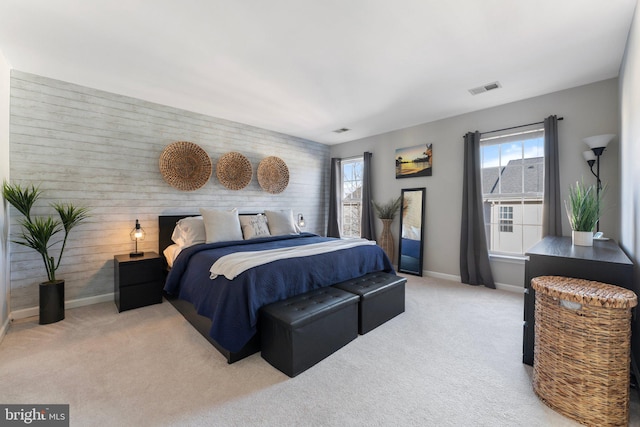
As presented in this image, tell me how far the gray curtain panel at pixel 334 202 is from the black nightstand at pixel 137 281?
343 cm

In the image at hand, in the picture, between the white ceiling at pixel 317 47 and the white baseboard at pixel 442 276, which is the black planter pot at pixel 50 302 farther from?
the white baseboard at pixel 442 276

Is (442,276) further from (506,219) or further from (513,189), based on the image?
(513,189)

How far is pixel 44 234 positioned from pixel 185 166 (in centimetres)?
170

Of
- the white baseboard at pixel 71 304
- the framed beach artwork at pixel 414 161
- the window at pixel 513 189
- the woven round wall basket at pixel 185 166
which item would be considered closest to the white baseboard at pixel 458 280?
the window at pixel 513 189

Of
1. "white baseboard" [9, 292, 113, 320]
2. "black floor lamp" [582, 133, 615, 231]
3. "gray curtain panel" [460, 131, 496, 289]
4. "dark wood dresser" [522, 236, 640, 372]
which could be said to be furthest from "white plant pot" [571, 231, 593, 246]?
"white baseboard" [9, 292, 113, 320]

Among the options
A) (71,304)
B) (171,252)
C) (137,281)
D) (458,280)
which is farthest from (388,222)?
(71,304)

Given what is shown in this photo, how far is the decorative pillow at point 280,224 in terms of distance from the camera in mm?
4188

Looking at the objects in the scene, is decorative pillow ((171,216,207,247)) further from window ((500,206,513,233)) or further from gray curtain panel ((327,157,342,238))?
window ((500,206,513,233))

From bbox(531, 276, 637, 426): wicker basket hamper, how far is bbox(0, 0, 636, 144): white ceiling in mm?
2043

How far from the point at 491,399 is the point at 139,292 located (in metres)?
3.55

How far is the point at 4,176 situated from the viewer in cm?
265

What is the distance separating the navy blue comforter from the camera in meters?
2.06

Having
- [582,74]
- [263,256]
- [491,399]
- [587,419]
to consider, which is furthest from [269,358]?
[582,74]

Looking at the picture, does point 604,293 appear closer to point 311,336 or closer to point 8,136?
point 311,336
